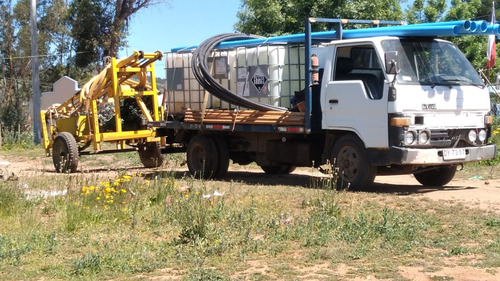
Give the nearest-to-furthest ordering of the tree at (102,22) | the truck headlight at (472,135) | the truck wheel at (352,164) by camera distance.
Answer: the truck wheel at (352,164)
the truck headlight at (472,135)
the tree at (102,22)

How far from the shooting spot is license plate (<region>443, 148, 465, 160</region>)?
1188 centimetres

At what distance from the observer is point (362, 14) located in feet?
76.0

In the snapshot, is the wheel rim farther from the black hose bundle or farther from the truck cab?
the black hose bundle

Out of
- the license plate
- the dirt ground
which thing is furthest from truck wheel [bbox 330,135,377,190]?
the license plate

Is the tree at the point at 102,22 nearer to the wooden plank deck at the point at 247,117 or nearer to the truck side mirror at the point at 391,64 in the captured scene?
the wooden plank deck at the point at 247,117

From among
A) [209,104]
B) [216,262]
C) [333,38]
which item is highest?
[333,38]

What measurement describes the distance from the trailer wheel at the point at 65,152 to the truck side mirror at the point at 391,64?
8141mm

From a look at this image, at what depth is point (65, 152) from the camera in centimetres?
1778

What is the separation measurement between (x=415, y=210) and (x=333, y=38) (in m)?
4.26

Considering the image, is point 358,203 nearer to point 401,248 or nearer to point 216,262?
point 401,248

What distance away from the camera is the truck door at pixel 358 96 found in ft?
39.0

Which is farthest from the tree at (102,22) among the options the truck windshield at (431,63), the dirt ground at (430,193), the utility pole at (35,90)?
the truck windshield at (431,63)

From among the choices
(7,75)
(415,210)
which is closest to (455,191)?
(415,210)

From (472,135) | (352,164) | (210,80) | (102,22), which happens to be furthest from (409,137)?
(102,22)
